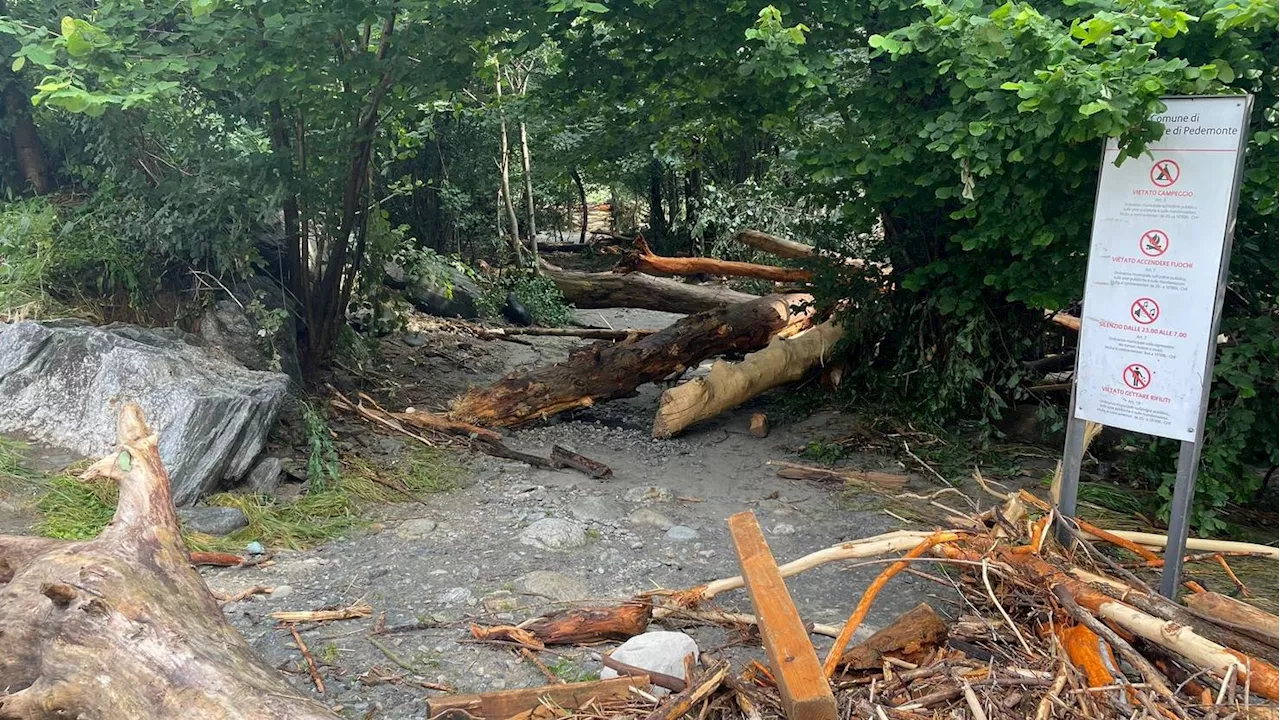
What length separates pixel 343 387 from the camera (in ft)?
24.8

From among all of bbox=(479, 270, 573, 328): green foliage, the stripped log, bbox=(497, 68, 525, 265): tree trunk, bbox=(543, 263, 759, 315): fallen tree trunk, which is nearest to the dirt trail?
the stripped log

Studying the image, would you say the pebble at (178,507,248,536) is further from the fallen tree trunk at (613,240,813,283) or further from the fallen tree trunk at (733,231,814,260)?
the fallen tree trunk at (733,231,814,260)

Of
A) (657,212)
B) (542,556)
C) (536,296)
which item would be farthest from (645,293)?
(657,212)

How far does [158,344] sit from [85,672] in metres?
3.92

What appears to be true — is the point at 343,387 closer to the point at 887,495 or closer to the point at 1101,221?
the point at 887,495

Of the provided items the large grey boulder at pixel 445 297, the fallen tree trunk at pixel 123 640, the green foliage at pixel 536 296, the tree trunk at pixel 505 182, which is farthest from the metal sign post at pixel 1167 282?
the tree trunk at pixel 505 182

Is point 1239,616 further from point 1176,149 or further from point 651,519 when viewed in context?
point 651,519

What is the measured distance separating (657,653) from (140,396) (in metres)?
3.77

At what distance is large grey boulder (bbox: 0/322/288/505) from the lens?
→ 514cm

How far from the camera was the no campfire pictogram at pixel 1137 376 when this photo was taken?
11.8 ft

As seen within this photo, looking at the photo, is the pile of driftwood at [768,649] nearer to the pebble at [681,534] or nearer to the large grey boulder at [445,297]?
the pebble at [681,534]

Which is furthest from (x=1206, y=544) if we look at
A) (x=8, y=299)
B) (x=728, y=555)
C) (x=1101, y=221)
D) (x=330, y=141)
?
(x=8, y=299)

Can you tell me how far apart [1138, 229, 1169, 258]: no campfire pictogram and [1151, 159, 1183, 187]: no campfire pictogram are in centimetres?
18

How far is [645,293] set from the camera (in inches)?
420
